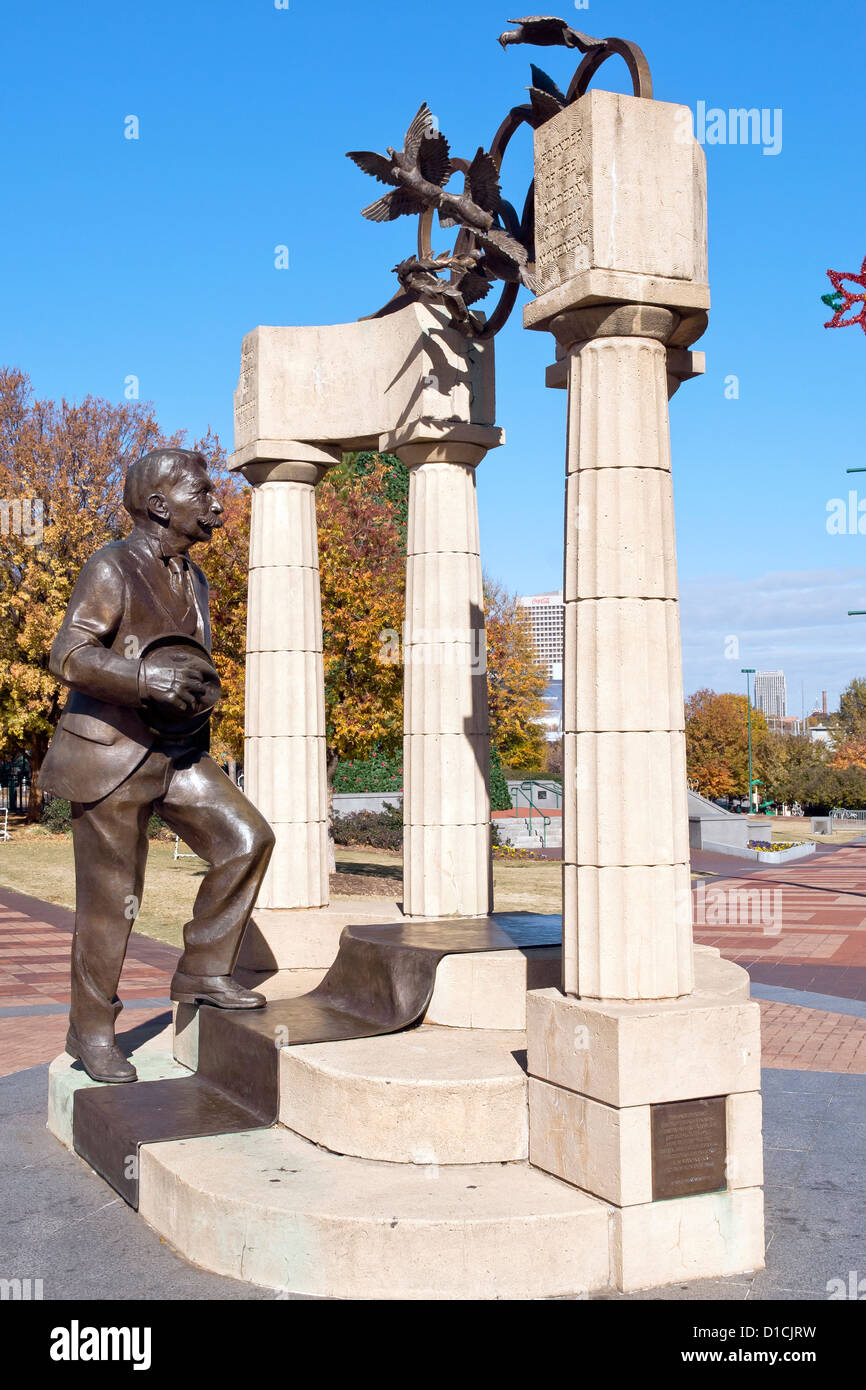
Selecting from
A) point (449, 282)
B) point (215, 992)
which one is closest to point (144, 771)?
point (215, 992)

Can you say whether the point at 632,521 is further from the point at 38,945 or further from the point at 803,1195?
the point at 38,945

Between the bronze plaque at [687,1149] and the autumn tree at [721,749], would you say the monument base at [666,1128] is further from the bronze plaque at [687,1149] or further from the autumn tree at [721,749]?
the autumn tree at [721,749]

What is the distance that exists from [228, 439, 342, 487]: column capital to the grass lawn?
7773 mm

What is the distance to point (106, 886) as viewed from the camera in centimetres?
641

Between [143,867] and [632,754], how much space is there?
9.92 ft

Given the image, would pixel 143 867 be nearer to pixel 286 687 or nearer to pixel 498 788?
pixel 286 687

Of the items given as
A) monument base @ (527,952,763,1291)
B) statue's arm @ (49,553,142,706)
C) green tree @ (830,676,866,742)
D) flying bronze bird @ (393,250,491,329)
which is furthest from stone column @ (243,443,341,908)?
green tree @ (830,676,866,742)

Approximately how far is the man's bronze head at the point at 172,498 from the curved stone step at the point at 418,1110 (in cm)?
299

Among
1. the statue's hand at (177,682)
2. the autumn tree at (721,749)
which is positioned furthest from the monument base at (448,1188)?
the autumn tree at (721,749)

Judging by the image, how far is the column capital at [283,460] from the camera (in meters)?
8.67

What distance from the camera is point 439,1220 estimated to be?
4.43 metres

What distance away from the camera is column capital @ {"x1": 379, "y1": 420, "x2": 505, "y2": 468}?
8.21 metres
